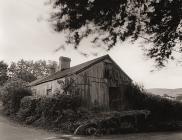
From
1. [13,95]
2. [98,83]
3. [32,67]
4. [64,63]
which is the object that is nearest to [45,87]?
[13,95]

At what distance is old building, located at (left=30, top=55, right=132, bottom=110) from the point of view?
22.7m

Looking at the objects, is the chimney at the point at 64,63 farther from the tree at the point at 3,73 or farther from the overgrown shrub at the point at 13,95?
the tree at the point at 3,73

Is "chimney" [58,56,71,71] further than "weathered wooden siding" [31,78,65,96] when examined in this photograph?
Yes

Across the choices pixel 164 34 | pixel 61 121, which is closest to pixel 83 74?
pixel 61 121

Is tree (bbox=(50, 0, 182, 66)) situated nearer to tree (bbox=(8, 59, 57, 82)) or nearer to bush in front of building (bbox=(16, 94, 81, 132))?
bush in front of building (bbox=(16, 94, 81, 132))

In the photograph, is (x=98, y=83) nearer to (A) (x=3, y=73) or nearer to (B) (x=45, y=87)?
(B) (x=45, y=87)

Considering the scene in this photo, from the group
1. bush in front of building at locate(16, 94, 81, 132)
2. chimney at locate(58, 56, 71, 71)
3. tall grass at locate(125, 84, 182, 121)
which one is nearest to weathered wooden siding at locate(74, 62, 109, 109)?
tall grass at locate(125, 84, 182, 121)

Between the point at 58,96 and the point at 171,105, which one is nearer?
the point at 58,96

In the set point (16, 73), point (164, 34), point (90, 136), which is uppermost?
point (16, 73)

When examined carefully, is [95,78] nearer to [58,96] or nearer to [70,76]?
[70,76]

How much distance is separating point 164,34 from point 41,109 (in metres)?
16.0

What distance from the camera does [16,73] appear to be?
6488cm

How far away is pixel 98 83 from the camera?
957 inches

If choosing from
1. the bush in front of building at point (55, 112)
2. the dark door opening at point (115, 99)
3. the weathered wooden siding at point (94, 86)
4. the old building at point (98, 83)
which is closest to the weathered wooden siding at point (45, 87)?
the old building at point (98, 83)
